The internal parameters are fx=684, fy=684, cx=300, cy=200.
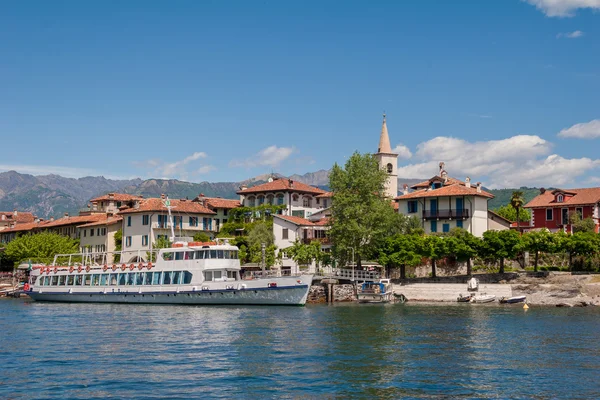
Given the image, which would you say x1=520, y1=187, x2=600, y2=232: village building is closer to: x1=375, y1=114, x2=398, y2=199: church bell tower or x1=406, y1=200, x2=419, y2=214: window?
x1=406, y1=200, x2=419, y2=214: window

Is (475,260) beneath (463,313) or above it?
above

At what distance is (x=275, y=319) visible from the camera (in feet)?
145

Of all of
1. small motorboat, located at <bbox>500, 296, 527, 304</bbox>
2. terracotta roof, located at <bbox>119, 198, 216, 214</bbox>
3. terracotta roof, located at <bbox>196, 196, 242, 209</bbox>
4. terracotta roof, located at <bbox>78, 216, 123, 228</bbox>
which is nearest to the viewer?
small motorboat, located at <bbox>500, 296, 527, 304</bbox>

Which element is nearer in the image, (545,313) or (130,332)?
(130,332)

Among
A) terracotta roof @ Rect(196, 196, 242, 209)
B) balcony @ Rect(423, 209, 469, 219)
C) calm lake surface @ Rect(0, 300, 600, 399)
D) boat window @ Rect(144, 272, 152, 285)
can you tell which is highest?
terracotta roof @ Rect(196, 196, 242, 209)

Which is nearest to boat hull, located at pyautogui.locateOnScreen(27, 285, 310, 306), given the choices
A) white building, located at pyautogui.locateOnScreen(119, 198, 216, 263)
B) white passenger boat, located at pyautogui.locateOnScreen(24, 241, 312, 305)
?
white passenger boat, located at pyautogui.locateOnScreen(24, 241, 312, 305)


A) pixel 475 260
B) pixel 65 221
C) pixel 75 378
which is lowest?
pixel 75 378

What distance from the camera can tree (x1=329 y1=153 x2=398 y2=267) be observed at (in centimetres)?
6656

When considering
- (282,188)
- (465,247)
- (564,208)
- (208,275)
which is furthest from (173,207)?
(564,208)

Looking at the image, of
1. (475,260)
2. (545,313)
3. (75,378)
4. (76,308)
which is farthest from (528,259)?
(75,378)

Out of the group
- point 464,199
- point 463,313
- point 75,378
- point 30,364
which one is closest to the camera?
point 75,378

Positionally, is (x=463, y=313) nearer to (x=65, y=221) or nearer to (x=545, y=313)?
(x=545, y=313)

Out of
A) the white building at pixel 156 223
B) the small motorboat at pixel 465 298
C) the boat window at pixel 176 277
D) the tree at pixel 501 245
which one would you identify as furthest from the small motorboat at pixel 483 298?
the white building at pixel 156 223

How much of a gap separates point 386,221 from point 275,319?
25.7 metres
